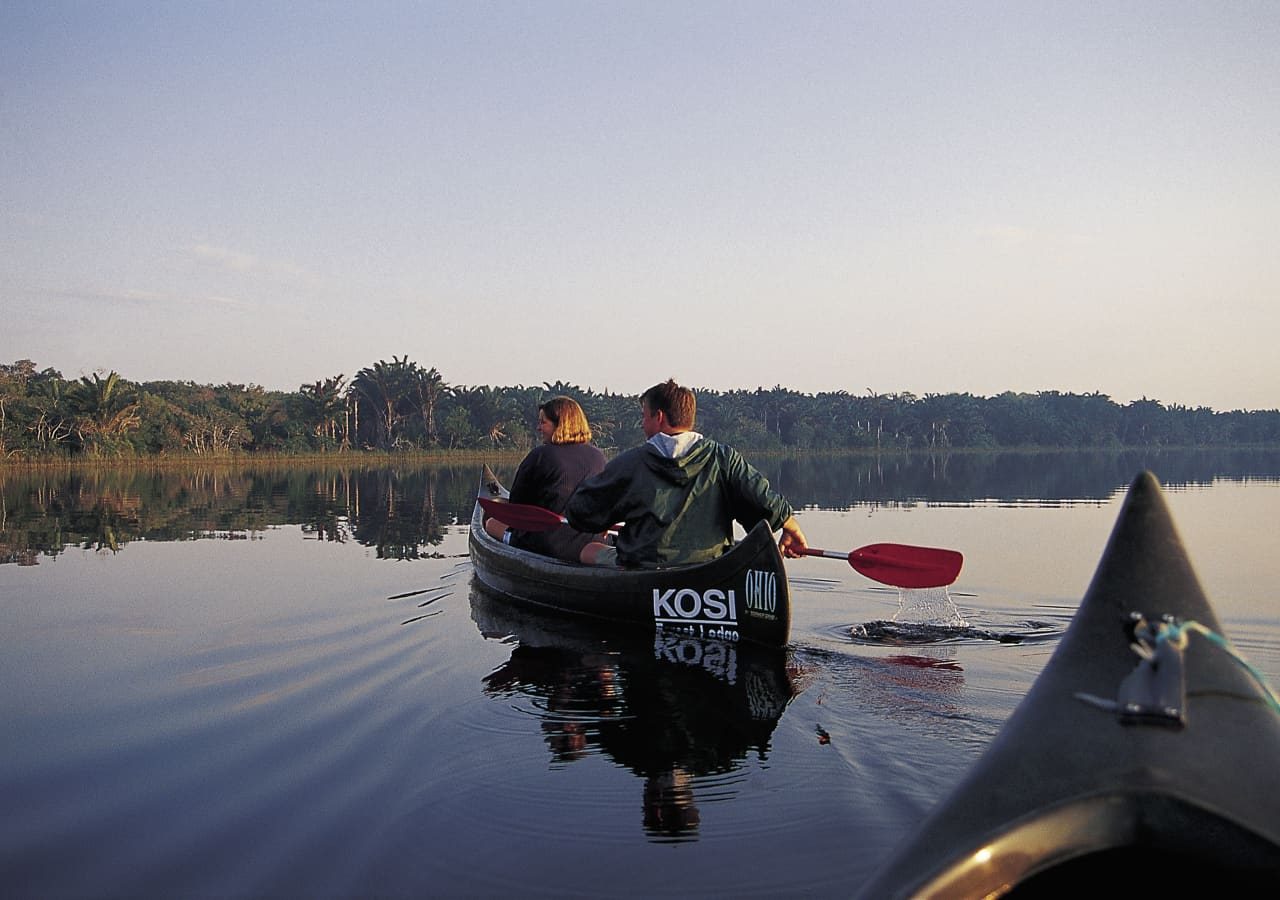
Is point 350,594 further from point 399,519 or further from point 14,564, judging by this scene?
point 399,519

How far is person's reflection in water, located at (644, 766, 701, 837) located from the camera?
2.87 meters

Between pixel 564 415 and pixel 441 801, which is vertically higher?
pixel 564 415

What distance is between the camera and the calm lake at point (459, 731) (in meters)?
2.63

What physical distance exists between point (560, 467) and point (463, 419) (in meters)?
49.5

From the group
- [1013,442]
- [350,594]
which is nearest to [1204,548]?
[350,594]

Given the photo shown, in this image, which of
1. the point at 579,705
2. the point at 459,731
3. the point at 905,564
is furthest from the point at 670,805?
the point at 905,564

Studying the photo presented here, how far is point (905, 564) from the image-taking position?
616 cm

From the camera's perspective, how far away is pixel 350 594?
A: 7.93 metres

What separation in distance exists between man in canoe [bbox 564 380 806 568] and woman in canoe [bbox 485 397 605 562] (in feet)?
4.06

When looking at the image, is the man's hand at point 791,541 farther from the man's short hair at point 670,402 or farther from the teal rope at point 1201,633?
the teal rope at point 1201,633

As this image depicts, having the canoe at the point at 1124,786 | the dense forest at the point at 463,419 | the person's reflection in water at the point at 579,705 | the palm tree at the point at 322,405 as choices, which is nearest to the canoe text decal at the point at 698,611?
the person's reflection in water at the point at 579,705

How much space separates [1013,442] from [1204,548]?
7905 cm

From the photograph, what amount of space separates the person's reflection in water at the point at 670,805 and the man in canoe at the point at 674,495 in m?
2.53

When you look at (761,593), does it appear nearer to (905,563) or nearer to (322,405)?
(905,563)
